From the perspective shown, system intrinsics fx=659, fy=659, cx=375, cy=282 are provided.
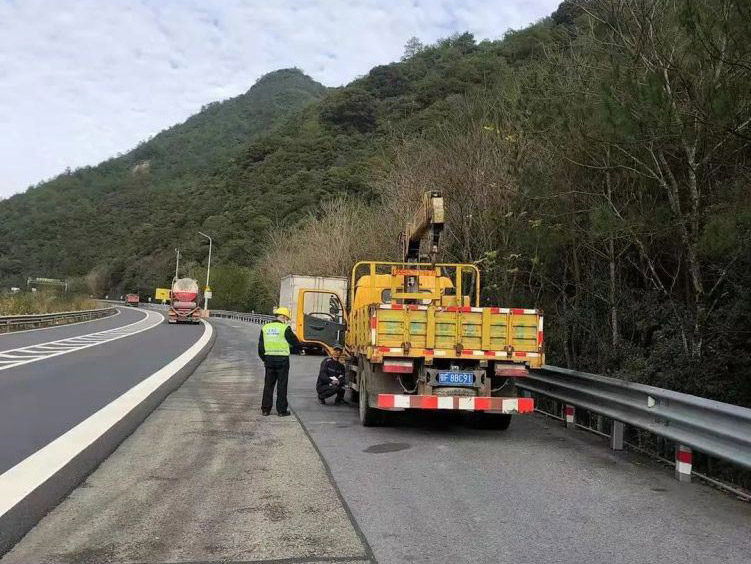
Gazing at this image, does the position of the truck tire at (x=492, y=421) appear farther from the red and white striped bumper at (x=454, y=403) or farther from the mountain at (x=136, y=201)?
the mountain at (x=136, y=201)

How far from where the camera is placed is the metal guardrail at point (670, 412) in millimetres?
5594

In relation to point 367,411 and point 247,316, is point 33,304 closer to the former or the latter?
point 247,316

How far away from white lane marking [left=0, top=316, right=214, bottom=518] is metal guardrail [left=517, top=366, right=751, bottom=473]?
576 cm

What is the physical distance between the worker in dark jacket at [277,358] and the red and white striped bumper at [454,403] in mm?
2388

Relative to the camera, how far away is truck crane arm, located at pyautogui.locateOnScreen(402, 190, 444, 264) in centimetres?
1054

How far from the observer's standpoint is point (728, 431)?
570 centimetres

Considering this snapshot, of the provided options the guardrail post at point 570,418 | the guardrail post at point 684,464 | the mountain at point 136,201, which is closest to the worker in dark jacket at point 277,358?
the guardrail post at point 570,418

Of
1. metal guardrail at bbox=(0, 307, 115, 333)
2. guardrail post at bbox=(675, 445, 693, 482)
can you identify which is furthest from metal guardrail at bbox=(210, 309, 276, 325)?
guardrail post at bbox=(675, 445, 693, 482)

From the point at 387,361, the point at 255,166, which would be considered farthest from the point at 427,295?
the point at 255,166

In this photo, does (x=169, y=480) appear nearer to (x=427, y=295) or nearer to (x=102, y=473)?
(x=102, y=473)

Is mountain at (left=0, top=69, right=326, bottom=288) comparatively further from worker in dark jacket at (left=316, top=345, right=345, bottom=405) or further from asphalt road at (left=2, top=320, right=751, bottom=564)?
asphalt road at (left=2, top=320, right=751, bottom=564)

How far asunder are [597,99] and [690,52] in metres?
1.84

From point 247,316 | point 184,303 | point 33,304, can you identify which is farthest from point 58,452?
point 247,316

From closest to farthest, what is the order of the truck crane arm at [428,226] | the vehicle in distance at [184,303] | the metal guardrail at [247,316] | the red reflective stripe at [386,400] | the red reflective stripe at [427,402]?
the red reflective stripe at [427,402]
the red reflective stripe at [386,400]
the truck crane arm at [428,226]
the vehicle in distance at [184,303]
the metal guardrail at [247,316]
